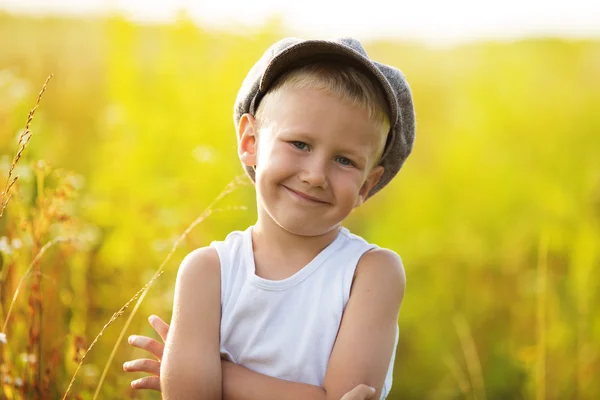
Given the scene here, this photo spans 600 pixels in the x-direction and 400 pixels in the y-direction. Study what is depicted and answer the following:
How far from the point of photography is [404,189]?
14.2ft

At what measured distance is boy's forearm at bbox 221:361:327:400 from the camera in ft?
5.73

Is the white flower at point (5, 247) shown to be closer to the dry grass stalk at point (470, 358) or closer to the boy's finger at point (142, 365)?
the boy's finger at point (142, 365)

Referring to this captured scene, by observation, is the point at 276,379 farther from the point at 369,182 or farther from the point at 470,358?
the point at 470,358

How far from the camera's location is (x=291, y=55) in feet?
5.96

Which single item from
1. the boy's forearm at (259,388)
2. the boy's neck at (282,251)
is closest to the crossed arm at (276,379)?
the boy's forearm at (259,388)

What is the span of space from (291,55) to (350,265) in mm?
488

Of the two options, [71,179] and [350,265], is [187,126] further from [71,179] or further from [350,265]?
[350,265]

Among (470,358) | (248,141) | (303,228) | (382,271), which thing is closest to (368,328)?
(382,271)

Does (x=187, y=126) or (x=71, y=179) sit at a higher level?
(x=187, y=126)

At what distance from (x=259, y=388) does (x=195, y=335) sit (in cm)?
18

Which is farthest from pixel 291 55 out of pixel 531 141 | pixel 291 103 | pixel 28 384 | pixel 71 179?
pixel 531 141

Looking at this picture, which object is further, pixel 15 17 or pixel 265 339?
pixel 15 17

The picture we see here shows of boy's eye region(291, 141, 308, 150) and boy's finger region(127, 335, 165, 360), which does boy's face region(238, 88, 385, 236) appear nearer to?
boy's eye region(291, 141, 308, 150)

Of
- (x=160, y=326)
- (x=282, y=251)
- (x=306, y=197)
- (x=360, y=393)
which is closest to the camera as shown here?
(x=360, y=393)
